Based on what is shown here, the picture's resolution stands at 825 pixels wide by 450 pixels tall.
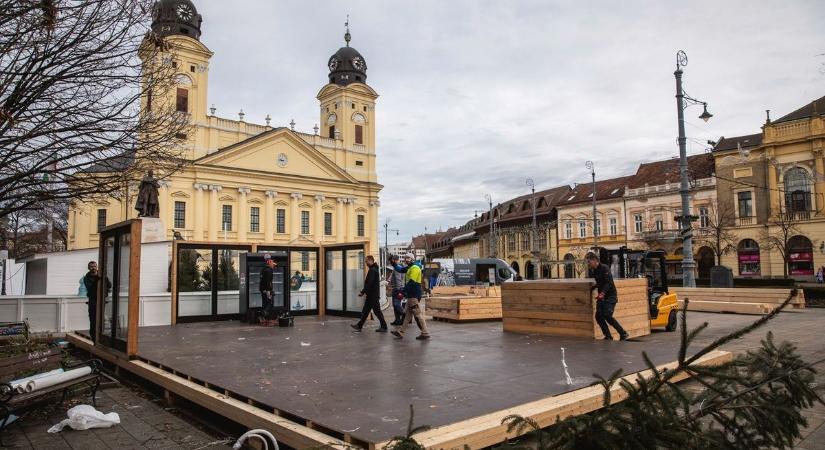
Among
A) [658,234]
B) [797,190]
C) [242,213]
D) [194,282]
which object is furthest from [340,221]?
[194,282]

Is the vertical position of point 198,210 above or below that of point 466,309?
above

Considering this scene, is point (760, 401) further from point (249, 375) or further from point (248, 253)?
point (248, 253)

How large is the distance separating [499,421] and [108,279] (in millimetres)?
9080

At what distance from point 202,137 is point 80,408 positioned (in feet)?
179

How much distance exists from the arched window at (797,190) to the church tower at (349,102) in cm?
4583

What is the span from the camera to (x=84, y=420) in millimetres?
6207

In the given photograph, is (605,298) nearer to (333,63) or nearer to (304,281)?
(304,281)

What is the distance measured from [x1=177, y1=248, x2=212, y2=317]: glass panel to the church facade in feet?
96.5

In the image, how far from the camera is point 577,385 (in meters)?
6.40

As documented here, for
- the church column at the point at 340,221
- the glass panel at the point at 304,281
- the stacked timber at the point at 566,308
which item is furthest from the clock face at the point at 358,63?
the stacked timber at the point at 566,308

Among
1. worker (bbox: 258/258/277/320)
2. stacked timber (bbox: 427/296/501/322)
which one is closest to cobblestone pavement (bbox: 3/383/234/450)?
worker (bbox: 258/258/277/320)

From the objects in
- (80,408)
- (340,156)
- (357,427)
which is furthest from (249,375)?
(340,156)

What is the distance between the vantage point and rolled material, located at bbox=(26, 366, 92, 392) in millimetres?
6324

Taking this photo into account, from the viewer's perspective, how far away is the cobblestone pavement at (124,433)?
5.65m
